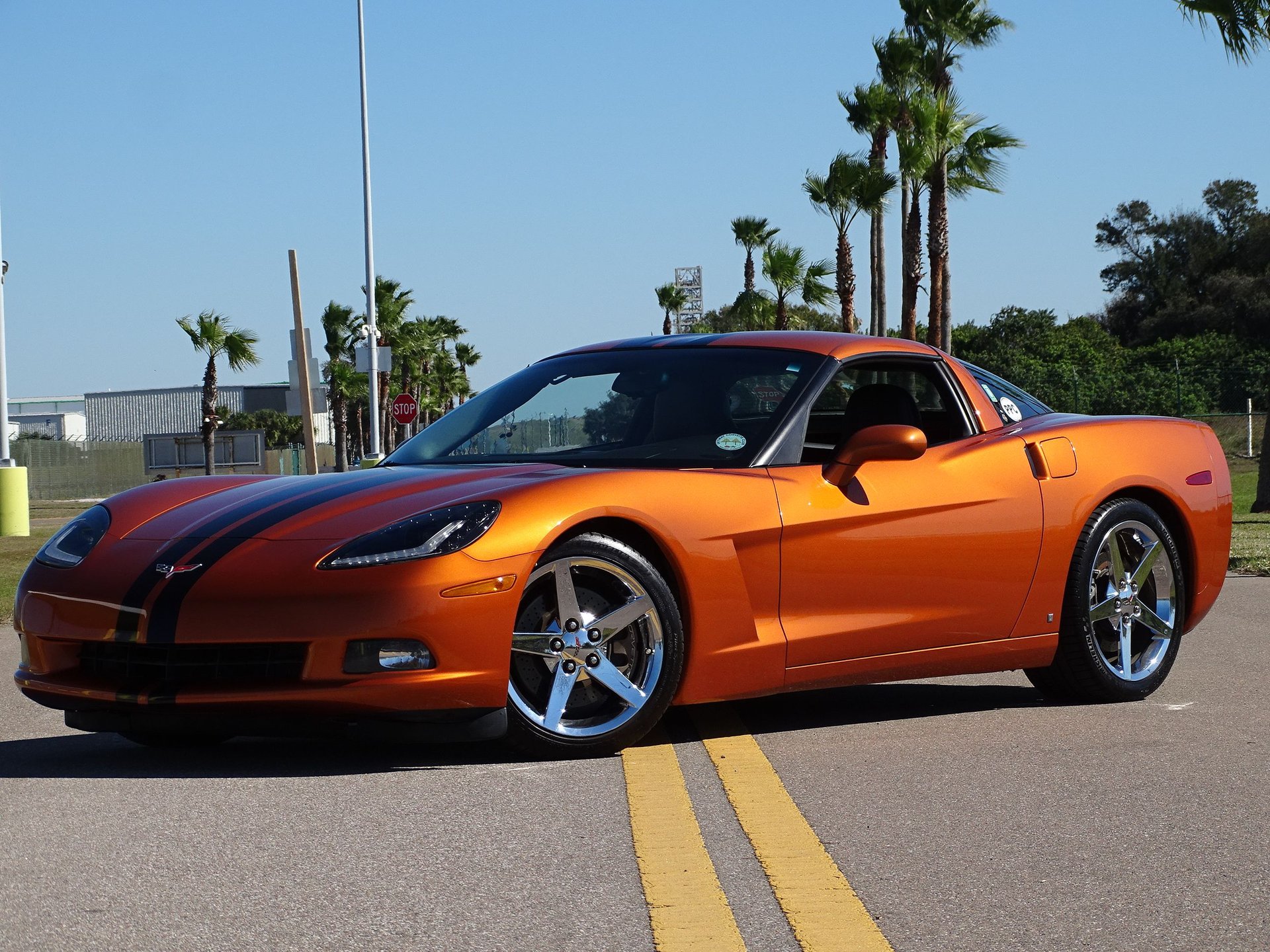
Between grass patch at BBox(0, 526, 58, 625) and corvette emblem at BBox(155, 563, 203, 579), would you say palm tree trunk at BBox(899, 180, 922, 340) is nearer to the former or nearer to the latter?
grass patch at BBox(0, 526, 58, 625)

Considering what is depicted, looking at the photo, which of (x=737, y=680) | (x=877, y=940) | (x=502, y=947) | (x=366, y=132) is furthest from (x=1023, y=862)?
(x=366, y=132)

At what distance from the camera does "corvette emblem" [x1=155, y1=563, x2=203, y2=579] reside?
4727mm

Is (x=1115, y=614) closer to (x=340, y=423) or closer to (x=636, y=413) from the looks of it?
(x=636, y=413)

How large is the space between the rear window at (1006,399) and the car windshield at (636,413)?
966 mm

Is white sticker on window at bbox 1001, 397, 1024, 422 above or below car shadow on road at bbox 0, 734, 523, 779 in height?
above

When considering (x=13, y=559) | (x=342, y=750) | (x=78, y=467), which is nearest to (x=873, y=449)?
(x=342, y=750)

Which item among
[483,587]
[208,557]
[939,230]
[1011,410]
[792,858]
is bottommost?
[792,858]

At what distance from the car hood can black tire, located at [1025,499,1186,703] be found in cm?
220

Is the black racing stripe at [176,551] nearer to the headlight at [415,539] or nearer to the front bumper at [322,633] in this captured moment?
the front bumper at [322,633]

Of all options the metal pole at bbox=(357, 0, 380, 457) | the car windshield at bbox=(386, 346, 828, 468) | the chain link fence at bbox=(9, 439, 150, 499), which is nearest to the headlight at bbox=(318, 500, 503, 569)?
the car windshield at bbox=(386, 346, 828, 468)

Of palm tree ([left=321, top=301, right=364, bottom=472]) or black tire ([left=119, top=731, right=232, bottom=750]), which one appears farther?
palm tree ([left=321, top=301, right=364, bottom=472])

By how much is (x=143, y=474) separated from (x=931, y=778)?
55.8 m

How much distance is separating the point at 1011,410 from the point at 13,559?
45.4ft

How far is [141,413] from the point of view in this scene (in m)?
113
